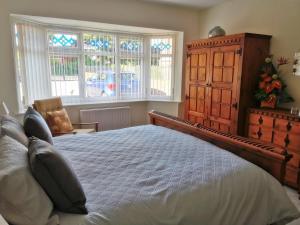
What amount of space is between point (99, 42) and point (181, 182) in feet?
11.7

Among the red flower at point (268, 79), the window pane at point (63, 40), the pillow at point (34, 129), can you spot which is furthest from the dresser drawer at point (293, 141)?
the window pane at point (63, 40)

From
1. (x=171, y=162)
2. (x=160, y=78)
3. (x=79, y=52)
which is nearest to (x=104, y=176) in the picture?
(x=171, y=162)

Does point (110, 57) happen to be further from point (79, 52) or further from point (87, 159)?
point (87, 159)

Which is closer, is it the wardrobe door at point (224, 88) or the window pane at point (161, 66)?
the wardrobe door at point (224, 88)

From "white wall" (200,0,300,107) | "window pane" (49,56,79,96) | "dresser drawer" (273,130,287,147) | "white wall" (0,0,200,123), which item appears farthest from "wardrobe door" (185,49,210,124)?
"window pane" (49,56,79,96)

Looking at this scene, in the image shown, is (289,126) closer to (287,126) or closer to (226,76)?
(287,126)

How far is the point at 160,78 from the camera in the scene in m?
4.86

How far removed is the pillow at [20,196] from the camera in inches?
40.8

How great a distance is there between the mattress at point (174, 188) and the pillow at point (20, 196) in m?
0.13

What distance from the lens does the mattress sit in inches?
50.2

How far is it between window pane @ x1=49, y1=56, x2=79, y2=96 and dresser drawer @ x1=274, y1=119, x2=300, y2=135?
132 inches

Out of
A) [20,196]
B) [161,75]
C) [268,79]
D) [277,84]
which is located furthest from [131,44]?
[20,196]

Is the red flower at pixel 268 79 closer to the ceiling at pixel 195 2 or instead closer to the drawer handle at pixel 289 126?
the drawer handle at pixel 289 126

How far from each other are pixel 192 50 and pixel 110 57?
161cm
